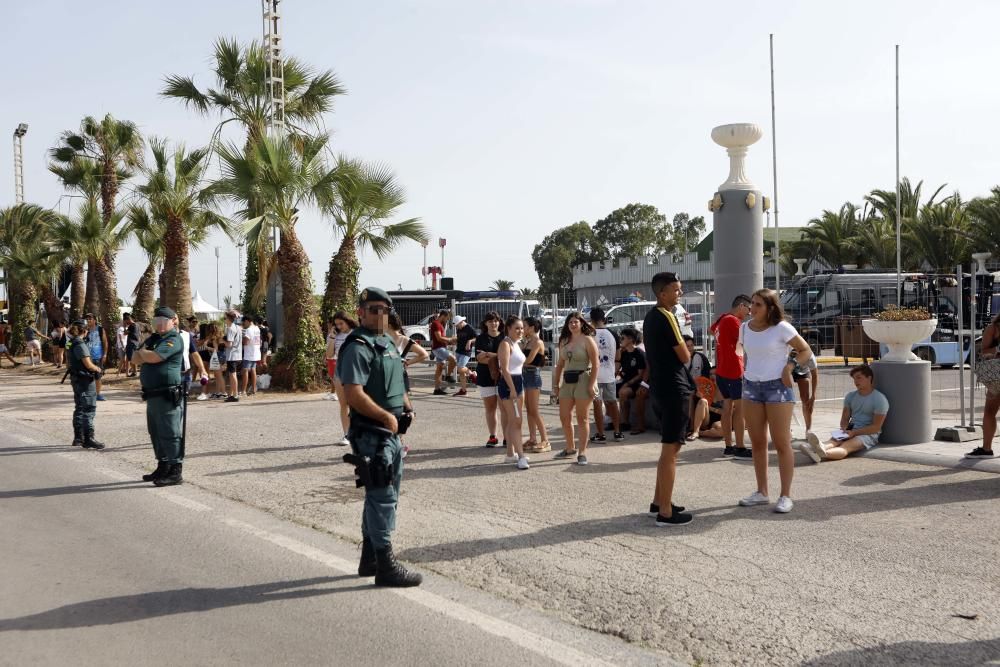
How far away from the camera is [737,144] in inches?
480

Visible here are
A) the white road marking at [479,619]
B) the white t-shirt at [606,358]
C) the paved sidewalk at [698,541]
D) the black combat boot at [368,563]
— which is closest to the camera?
the white road marking at [479,619]

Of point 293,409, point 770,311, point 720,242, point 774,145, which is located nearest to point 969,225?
point 774,145

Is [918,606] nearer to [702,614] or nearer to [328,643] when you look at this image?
[702,614]

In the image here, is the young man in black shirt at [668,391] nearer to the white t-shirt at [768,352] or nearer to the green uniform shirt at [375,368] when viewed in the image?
the white t-shirt at [768,352]

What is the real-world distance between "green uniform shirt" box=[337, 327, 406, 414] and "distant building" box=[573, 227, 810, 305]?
4169 cm

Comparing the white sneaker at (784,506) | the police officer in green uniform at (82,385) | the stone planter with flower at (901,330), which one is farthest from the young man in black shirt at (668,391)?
the police officer in green uniform at (82,385)

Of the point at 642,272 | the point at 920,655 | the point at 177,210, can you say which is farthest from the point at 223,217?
the point at 642,272

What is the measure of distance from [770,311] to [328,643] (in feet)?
14.0

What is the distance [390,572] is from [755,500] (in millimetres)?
3260

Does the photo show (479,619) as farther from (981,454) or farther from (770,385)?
(981,454)

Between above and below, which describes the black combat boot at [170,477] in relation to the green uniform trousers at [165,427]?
below

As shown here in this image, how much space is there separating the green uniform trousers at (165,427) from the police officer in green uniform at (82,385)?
2.83 meters

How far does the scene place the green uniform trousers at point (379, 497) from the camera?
5.07 m

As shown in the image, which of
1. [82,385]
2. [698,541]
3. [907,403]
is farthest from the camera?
[82,385]
